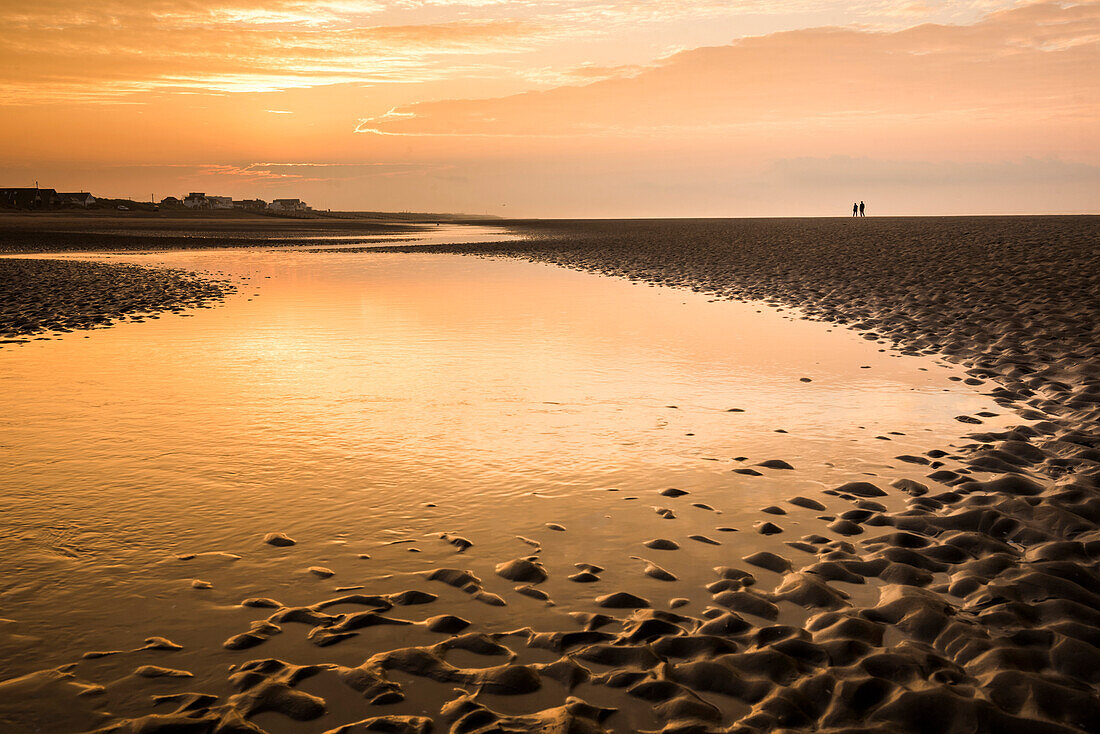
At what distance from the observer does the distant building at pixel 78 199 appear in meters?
185

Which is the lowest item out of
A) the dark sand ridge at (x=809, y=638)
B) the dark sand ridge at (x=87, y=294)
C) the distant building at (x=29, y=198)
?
the dark sand ridge at (x=809, y=638)

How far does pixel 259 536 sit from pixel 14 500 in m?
3.08

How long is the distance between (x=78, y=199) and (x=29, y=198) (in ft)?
49.1

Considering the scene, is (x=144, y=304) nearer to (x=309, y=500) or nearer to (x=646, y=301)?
(x=646, y=301)

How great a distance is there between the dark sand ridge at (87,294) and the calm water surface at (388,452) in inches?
91.7

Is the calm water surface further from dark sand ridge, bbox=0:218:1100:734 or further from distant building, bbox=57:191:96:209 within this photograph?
distant building, bbox=57:191:96:209

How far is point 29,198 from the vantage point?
6860 inches

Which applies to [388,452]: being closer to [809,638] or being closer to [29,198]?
[809,638]

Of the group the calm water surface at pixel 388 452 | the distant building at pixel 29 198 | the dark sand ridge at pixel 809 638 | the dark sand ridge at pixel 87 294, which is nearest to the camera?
the dark sand ridge at pixel 809 638

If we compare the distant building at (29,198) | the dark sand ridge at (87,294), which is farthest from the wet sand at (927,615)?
the distant building at (29,198)

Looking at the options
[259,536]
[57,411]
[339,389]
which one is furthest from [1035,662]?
[57,411]

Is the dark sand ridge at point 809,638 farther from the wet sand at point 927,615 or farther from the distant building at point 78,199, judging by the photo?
the distant building at point 78,199

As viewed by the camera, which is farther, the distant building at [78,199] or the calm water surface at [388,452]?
the distant building at [78,199]

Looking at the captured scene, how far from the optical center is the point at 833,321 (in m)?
21.0
